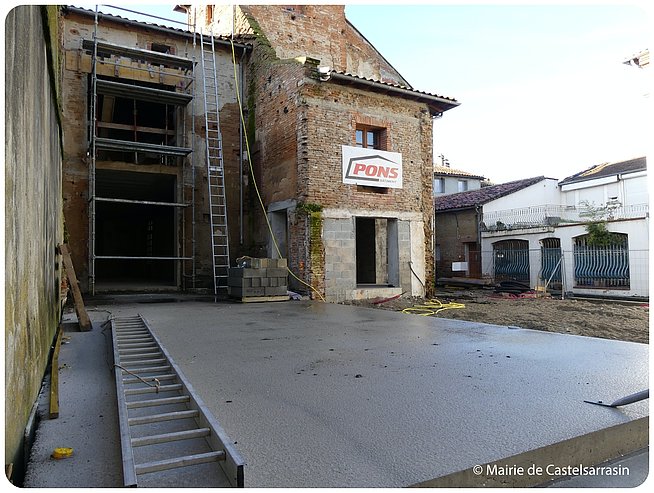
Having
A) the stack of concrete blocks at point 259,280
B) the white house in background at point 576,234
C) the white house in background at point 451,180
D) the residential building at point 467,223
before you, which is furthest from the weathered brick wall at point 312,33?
the white house in background at point 451,180

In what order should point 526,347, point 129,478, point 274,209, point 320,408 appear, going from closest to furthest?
point 129,478 < point 320,408 < point 526,347 < point 274,209

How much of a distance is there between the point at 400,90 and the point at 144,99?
695cm

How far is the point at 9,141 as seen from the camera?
220 cm

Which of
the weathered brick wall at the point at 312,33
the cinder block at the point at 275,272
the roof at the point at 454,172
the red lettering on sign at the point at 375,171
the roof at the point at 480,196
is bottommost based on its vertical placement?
the cinder block at the point at 275,272

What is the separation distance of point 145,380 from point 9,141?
2.26 meters

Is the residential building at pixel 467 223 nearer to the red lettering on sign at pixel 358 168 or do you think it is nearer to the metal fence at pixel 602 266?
the metal fence at pixel 602 266

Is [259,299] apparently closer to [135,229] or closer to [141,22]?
[141,22]

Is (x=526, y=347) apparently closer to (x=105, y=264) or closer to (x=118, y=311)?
(x=118, y=311)

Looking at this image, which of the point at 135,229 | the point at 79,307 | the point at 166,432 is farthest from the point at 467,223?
the point at 166,432

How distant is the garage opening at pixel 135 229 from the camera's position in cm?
1379

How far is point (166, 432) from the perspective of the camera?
281cm

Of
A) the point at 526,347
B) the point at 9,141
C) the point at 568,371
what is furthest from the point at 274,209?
the point at 9,141

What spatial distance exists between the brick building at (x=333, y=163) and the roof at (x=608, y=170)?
1498 centimetres

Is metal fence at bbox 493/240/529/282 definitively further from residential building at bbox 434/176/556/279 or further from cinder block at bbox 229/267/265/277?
cinder block at bbox 229/267/265/277
